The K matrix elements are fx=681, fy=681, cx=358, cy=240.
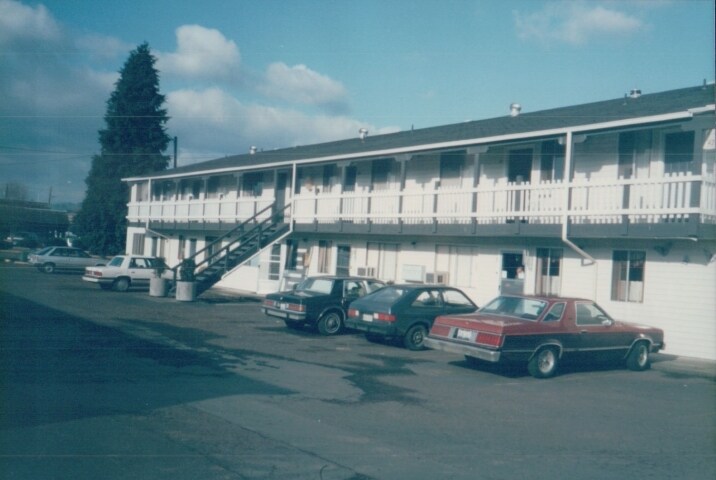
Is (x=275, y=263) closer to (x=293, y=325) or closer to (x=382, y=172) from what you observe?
(x=382, y=172)

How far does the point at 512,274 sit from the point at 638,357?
20.8 feet

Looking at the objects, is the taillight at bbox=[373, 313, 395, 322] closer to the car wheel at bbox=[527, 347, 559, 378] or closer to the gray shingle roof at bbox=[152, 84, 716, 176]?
the car wheel at bbox=[527, 347, 559, 378]

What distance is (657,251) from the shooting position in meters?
16.9

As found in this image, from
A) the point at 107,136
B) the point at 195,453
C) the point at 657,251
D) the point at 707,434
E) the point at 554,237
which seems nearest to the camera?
the point at 195,453

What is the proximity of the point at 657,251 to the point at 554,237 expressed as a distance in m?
2.55

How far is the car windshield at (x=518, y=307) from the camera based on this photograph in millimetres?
13234

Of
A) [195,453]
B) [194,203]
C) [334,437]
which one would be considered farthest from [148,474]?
[194,203]

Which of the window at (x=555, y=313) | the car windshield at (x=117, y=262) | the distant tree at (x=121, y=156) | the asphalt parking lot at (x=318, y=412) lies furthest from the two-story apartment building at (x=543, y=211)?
the distant tree at (x=121, y=156)

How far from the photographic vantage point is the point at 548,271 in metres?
19.5

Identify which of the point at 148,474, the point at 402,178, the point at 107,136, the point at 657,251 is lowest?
the point at 148,474

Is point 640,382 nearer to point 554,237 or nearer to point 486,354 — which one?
point 486,354

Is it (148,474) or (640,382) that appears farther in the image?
(640,382)

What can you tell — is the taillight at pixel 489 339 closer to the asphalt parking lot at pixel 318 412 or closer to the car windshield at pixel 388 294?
the asphalt parking lot at pixel 318 412

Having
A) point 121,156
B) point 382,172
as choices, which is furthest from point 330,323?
point 121,156
